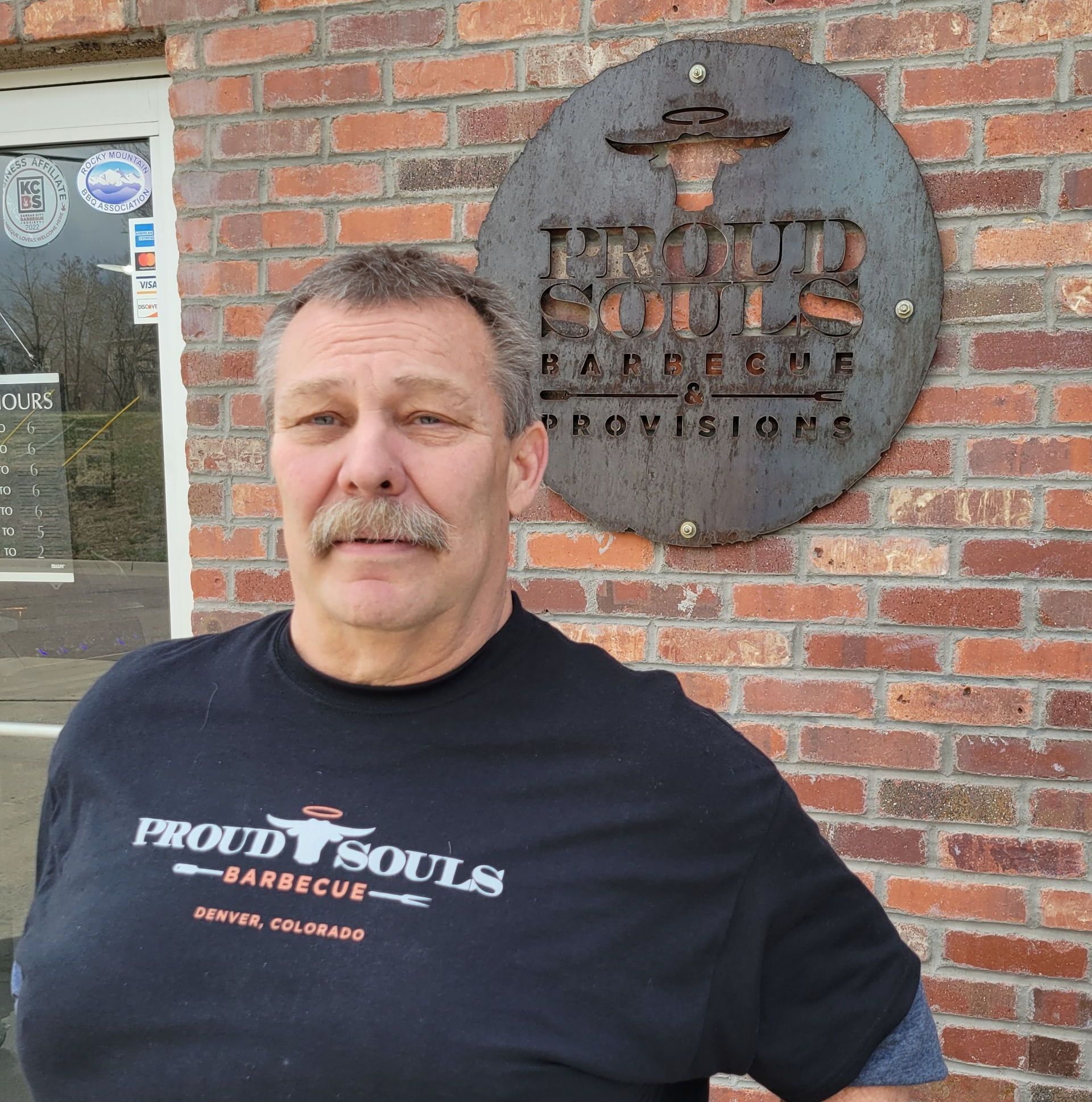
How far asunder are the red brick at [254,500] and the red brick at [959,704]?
1348 mm

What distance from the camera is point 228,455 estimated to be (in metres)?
2.31

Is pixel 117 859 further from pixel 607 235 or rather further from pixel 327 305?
pixel 607 235

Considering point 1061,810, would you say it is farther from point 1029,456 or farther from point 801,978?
point 801,978

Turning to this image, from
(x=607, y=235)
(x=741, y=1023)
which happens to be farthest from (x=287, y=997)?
(x=607, y=235)

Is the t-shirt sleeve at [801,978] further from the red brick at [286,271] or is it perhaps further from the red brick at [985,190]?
the red brick at [286,271]

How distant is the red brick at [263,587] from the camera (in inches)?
90.4

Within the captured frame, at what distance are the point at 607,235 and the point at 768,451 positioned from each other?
537 millimetres

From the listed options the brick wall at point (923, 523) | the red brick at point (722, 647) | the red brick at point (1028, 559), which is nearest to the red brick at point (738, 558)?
the brick wall at point (923, 523)

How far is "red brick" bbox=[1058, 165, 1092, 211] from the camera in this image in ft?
6.00

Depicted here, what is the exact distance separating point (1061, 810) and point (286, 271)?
189 cm

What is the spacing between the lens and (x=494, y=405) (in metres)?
1.30

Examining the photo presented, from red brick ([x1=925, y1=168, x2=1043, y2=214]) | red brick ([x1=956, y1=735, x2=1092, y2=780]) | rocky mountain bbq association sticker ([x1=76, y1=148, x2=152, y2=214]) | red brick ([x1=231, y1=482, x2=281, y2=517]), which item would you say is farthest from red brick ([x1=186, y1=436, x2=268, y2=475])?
red brick ([x1=956, y1=735, x2=1092, y2=780])

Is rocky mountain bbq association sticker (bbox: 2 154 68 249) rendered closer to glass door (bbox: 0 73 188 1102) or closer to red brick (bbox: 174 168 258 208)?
glass door (bbox: 0 73 188 1102)

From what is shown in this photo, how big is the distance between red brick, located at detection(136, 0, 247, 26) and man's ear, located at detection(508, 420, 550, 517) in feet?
4.67
